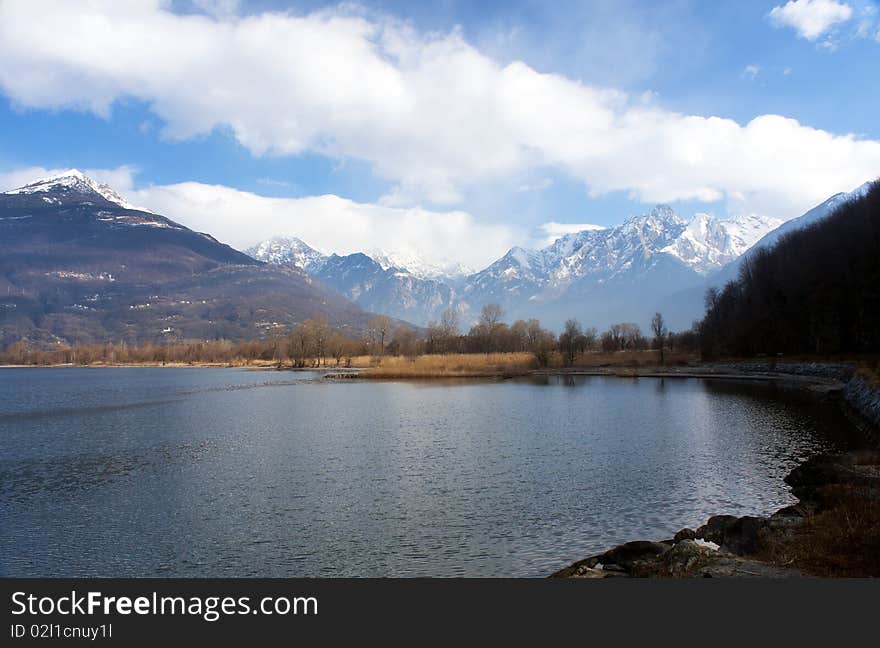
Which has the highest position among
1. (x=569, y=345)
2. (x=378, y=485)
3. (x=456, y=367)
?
(x=569, y=345)

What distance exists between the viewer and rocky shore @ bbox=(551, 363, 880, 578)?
1244cm

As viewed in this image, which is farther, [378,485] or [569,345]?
[569,345]

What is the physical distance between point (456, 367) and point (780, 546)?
96.6m

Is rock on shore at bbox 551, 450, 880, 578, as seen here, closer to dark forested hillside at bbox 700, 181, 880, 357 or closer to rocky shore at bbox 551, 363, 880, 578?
rocky shore at bbox 551, 363, 880, 578

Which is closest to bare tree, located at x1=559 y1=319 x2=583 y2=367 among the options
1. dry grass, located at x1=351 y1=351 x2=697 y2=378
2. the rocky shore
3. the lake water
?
dry grass, located at x1=351 y1=351 x2=697 y2=378

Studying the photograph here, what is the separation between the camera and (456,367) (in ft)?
363

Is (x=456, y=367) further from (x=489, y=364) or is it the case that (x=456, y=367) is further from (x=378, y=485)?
(x=378, y=485)

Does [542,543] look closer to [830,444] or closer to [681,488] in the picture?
[681,488]

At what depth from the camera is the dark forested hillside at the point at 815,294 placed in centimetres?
7631

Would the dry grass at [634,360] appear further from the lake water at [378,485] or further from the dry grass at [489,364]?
the lake water at [378,485]

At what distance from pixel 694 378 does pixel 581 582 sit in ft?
310

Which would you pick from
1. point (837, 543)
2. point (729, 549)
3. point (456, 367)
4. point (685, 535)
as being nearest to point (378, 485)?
point (685, 535)

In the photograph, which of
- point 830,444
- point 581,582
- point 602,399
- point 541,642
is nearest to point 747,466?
point 830,444

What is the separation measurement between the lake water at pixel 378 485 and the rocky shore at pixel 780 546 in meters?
1.95
